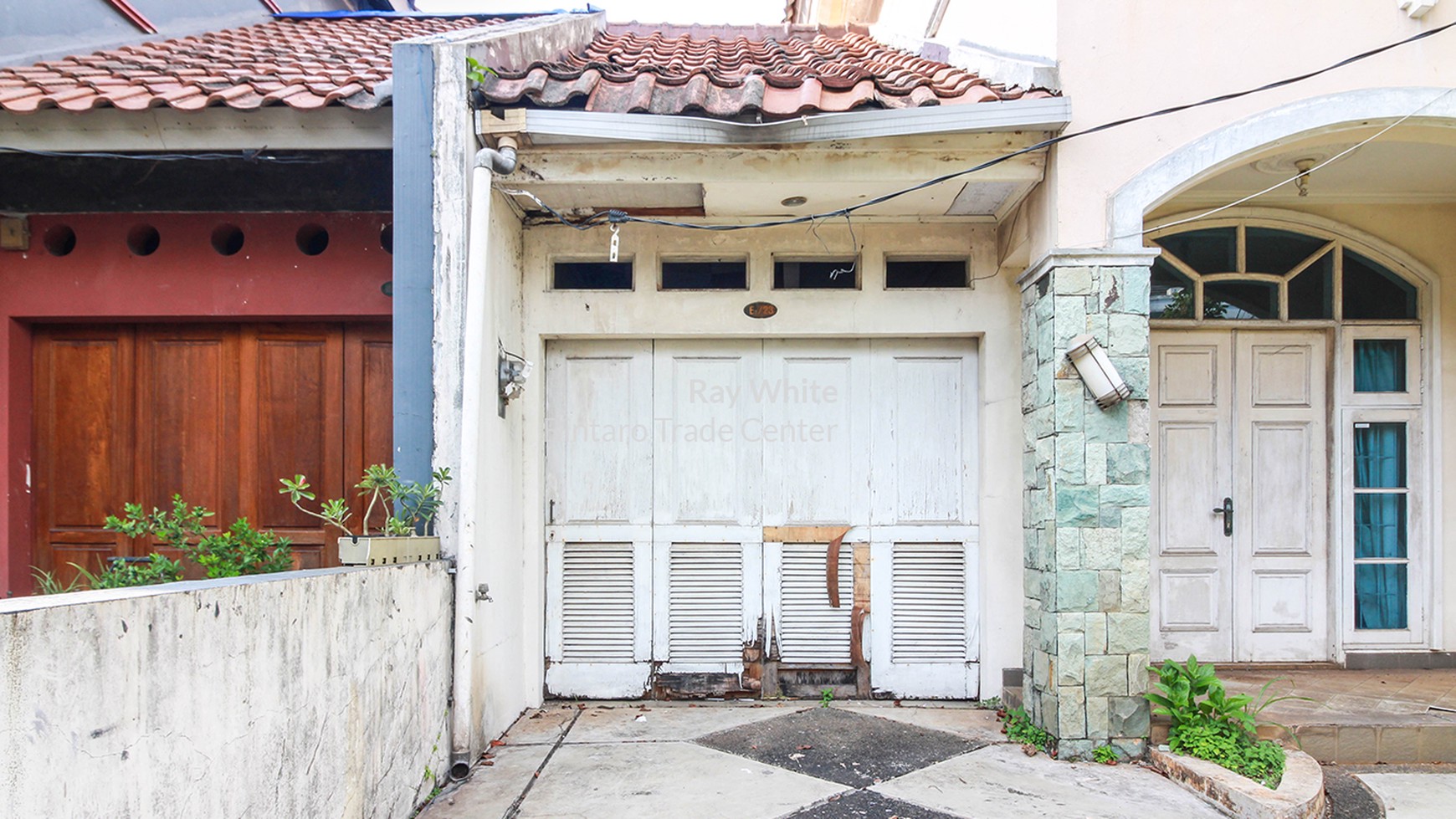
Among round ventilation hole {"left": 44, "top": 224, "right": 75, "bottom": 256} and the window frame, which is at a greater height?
round ventilation hole {"left": 44, "top": 224, "right": 75, "bottom": 256}

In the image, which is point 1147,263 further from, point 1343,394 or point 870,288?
point 1343,394

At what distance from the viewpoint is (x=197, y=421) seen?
17.7 ft

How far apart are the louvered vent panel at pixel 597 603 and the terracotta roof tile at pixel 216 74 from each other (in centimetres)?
305

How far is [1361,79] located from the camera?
457cm

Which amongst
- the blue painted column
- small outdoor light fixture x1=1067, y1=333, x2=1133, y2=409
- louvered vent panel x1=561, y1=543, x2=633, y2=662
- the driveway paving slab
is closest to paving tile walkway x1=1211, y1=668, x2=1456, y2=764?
the driveway paving slab

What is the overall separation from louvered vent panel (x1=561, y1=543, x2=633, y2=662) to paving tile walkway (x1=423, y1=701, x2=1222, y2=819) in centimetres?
42

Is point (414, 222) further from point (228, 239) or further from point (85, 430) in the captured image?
point (85, 430)

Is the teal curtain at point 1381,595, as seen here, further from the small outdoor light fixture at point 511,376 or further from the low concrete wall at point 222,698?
the low concrete wall at point 222,698

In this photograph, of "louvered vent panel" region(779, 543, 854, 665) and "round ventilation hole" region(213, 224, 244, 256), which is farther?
"louvered vent panel" region(779, 543, 854, 665)

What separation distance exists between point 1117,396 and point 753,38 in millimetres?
5101

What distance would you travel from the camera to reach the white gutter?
14.6 ft

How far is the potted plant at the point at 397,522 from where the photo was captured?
3.60m

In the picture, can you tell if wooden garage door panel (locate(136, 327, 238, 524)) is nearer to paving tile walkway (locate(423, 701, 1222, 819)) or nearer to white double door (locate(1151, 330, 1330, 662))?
paving tile walkway (locate(423, 701, 1222, 819))

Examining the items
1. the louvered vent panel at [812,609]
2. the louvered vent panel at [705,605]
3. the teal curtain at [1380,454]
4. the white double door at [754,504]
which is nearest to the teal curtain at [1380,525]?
the teal curtain at [1380,454]
